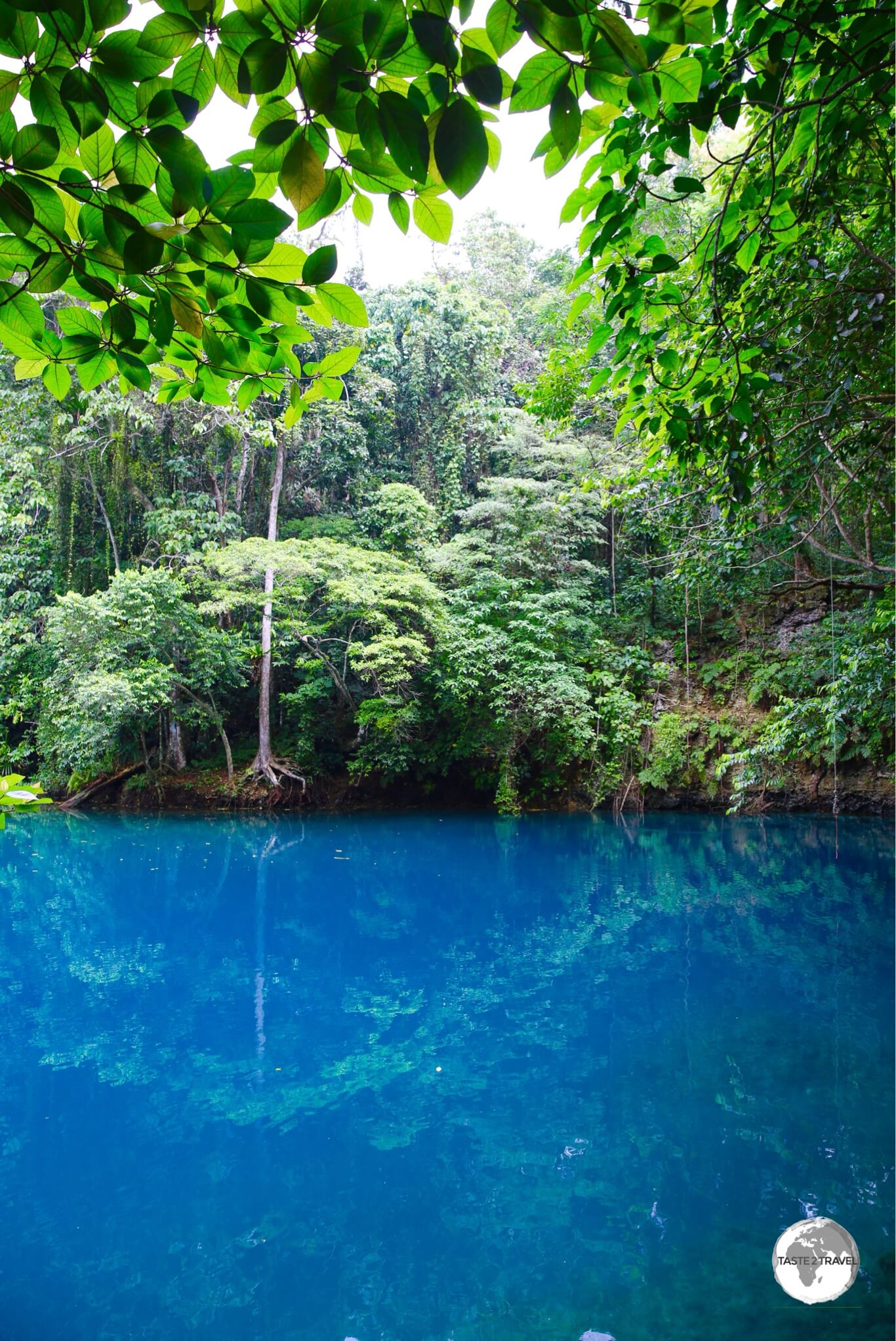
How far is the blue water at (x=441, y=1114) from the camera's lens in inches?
76.1

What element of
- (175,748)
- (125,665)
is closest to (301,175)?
(125,665)

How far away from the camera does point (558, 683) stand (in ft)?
31.1

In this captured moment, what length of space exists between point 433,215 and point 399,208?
29mm

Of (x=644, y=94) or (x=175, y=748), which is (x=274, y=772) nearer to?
(x=175, y=748)

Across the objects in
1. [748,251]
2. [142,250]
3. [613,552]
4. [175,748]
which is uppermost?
[613,552]

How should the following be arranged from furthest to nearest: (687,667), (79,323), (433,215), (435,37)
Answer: (687,667) < (79,323) < (433,215) < (435,37)

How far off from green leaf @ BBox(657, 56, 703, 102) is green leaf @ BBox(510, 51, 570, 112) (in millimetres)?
163

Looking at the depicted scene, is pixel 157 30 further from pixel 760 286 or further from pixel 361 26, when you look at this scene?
pixel 760 286

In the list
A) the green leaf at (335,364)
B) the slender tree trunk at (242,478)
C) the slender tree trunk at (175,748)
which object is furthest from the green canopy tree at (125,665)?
the green leaf at (335,364)

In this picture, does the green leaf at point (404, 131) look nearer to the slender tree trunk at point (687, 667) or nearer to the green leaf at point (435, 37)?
the green leaf at point (435, 37)

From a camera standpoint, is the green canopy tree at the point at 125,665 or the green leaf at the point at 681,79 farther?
the green canopy tree at the point at 125,665

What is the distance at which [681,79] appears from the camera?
0.66 metres

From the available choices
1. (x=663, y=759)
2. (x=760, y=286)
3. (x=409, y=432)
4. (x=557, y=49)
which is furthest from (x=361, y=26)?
(x=409, y=432)

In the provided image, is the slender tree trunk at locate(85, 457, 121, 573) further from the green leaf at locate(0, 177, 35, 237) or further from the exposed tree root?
the green leaf at locate(0, 177, 35, 237)
